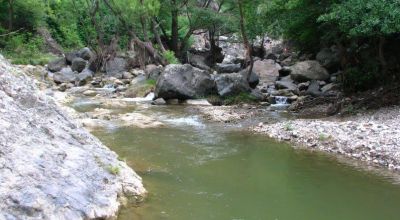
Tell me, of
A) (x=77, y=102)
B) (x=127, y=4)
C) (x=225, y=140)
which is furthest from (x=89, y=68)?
(x=225, y=140)

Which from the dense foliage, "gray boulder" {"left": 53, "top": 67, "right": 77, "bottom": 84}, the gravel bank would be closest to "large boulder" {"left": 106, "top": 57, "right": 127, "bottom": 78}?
the dense foliage

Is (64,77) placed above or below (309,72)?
below

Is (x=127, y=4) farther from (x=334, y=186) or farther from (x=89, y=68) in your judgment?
(x=334, y=186)

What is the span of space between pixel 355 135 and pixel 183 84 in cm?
1099

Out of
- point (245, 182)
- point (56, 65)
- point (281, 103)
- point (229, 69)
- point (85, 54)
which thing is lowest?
point (245, 182)

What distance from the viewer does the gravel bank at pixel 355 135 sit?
11039 millimetres

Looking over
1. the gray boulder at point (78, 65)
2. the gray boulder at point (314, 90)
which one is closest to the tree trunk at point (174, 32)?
the gray boulder at point (78, 65)

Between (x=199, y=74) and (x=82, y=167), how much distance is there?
1566cm

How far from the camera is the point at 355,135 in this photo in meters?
12.4

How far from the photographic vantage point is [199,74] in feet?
74.3

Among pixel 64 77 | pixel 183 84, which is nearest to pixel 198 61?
pixel 64 77

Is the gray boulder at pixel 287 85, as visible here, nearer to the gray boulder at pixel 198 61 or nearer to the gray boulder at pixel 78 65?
the gray boulder at pixel 198 61

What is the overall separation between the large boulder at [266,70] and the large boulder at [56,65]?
44.3 ft

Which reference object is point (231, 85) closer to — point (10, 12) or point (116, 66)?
point (116, 66)
